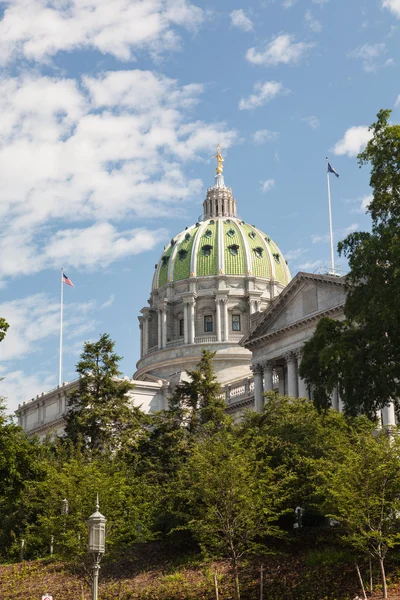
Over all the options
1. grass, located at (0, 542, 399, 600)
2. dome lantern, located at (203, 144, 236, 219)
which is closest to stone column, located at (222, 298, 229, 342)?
dome lantern, located at (203, 144, 236, 219)

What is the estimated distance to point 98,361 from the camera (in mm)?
67688

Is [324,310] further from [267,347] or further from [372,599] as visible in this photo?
[372,599]

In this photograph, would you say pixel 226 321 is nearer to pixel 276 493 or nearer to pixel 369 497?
pixel 276 493

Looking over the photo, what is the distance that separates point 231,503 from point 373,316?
34.6ft

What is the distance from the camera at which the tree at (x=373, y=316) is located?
121ft

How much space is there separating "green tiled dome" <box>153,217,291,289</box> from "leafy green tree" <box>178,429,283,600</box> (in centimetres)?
9162

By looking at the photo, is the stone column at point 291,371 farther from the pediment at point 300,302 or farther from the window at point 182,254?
the window at point 182,254

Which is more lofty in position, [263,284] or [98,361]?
[263,284]

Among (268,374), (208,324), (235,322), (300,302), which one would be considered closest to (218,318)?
(208,324)

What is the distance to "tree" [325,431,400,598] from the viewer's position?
37.9m

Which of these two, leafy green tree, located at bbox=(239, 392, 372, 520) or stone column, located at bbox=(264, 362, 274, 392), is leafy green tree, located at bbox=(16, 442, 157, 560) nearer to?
leafy green tree, located at bbox=(239, 392, 372, 520)

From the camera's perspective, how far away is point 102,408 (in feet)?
216

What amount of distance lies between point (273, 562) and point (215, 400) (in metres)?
23.1

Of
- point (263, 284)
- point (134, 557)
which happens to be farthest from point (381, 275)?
point (263, 284)
